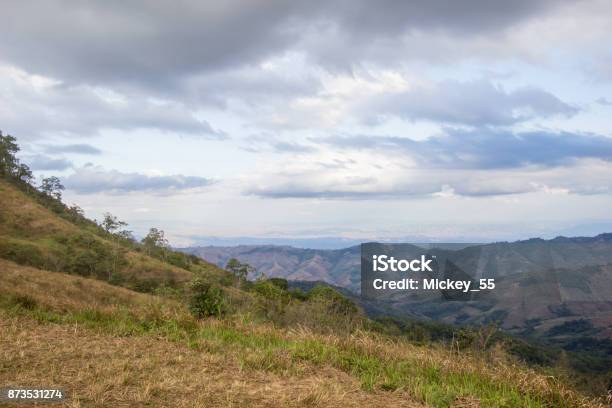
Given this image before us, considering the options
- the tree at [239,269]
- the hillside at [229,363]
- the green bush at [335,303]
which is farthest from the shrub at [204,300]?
the tree at [239,269]

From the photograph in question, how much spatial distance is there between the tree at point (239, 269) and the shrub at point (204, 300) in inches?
2334

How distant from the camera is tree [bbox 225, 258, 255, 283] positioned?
230 ft

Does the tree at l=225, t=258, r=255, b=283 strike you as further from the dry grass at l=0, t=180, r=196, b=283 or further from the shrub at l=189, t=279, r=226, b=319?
the shrub at l=189, t=279, r=226, b=319

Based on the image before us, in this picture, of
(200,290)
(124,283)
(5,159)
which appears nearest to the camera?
(200,290)

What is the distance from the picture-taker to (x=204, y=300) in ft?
34.8

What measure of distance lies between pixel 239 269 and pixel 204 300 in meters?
61.6

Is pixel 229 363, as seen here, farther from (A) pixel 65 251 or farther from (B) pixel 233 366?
(A) pixel 65 251

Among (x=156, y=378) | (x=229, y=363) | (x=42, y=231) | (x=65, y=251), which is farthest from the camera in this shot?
(x=42, y=231)

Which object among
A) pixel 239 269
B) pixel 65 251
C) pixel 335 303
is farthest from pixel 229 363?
pixel 239 269

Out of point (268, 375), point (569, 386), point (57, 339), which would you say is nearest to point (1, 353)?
point (57, 339)

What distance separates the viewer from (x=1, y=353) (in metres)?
6.39

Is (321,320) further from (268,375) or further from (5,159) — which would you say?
(5,159)

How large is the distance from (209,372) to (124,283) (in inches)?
1835

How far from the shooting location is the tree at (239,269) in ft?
230
